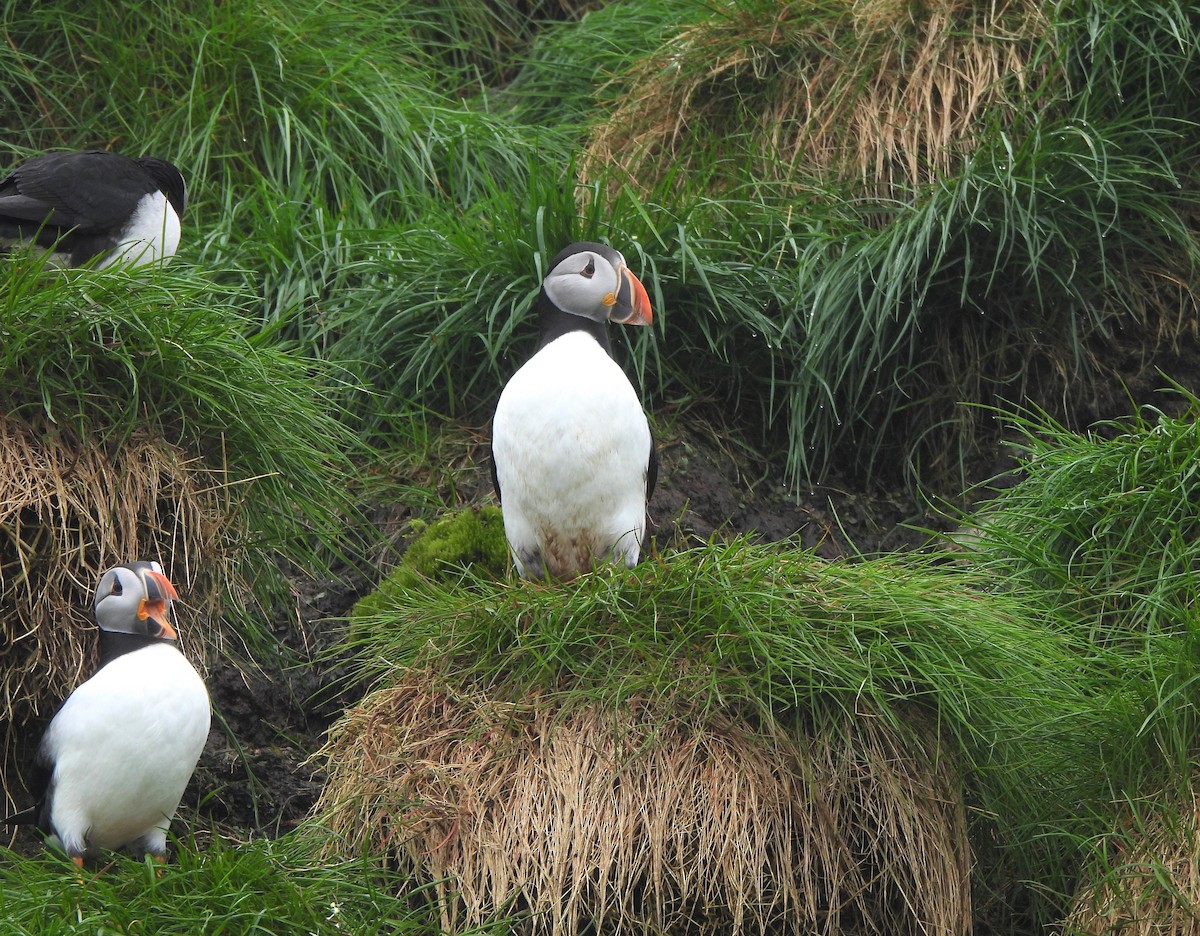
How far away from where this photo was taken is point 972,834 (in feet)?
13.1

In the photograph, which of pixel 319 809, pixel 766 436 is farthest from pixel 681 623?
pixel 766 436

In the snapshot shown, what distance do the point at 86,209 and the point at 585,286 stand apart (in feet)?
5.28

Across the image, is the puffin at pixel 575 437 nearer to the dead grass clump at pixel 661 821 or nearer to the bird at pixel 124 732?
the dead grass clump at pixel 661 821

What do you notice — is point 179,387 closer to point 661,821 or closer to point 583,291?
point 583,291

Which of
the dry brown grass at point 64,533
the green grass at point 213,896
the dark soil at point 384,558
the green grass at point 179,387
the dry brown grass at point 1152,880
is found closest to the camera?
the green grass at point 213,896

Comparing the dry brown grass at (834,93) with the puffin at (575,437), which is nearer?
the puffin at (575,437)

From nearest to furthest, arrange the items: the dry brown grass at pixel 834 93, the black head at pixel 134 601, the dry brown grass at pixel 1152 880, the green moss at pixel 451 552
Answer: the dry brown grass at pixel 1152 880
the black head at pixel 134 601
the green moss at pixel 451 552
the dry brown grass at pixel 834 93

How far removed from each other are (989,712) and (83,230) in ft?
9.97

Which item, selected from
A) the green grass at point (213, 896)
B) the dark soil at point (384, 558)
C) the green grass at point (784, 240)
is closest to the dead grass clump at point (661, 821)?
the green grass at point (213, 896)

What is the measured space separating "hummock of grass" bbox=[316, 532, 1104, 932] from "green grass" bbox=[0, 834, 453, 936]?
0.14 m

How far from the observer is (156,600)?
3.70 metres

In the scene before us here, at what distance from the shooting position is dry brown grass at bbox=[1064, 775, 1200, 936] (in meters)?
3.44

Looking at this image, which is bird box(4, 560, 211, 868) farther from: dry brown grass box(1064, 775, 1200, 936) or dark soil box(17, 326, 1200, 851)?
dry brown grass box(1064, 775, 1200, 936)

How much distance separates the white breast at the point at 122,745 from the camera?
3594 mm
